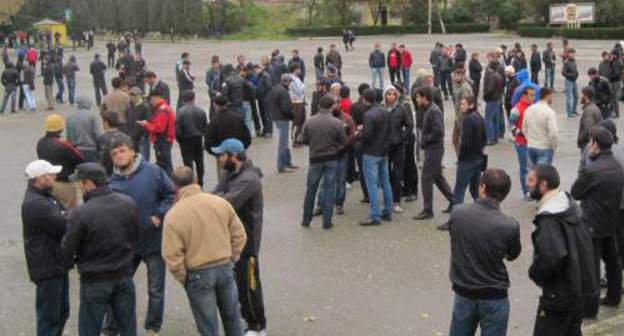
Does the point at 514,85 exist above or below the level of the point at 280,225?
above

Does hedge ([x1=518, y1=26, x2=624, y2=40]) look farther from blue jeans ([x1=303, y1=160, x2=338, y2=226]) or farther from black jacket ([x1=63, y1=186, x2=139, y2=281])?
black jacket ([x1=63, y1=186, x2=139, y2=281])

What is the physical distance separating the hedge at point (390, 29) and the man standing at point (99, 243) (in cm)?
6789

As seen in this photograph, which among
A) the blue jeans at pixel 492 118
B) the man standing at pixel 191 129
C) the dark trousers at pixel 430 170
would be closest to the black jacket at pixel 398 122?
the dark trousers at pixel 430 170

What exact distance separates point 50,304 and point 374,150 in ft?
18.2

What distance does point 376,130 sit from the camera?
1138cm

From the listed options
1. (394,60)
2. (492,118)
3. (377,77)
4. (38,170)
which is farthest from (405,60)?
(38,170)

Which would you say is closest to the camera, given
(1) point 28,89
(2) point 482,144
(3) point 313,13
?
(2) point 482,144

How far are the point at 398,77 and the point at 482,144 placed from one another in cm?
1937

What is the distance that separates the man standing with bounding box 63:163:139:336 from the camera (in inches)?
259

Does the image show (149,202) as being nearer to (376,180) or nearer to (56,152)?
(56,152)

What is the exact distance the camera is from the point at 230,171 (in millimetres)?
7617

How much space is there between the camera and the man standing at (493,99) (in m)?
17.3

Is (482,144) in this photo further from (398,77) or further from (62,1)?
(62,1)

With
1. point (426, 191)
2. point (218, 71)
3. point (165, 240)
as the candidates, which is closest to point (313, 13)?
point (218, 71)
